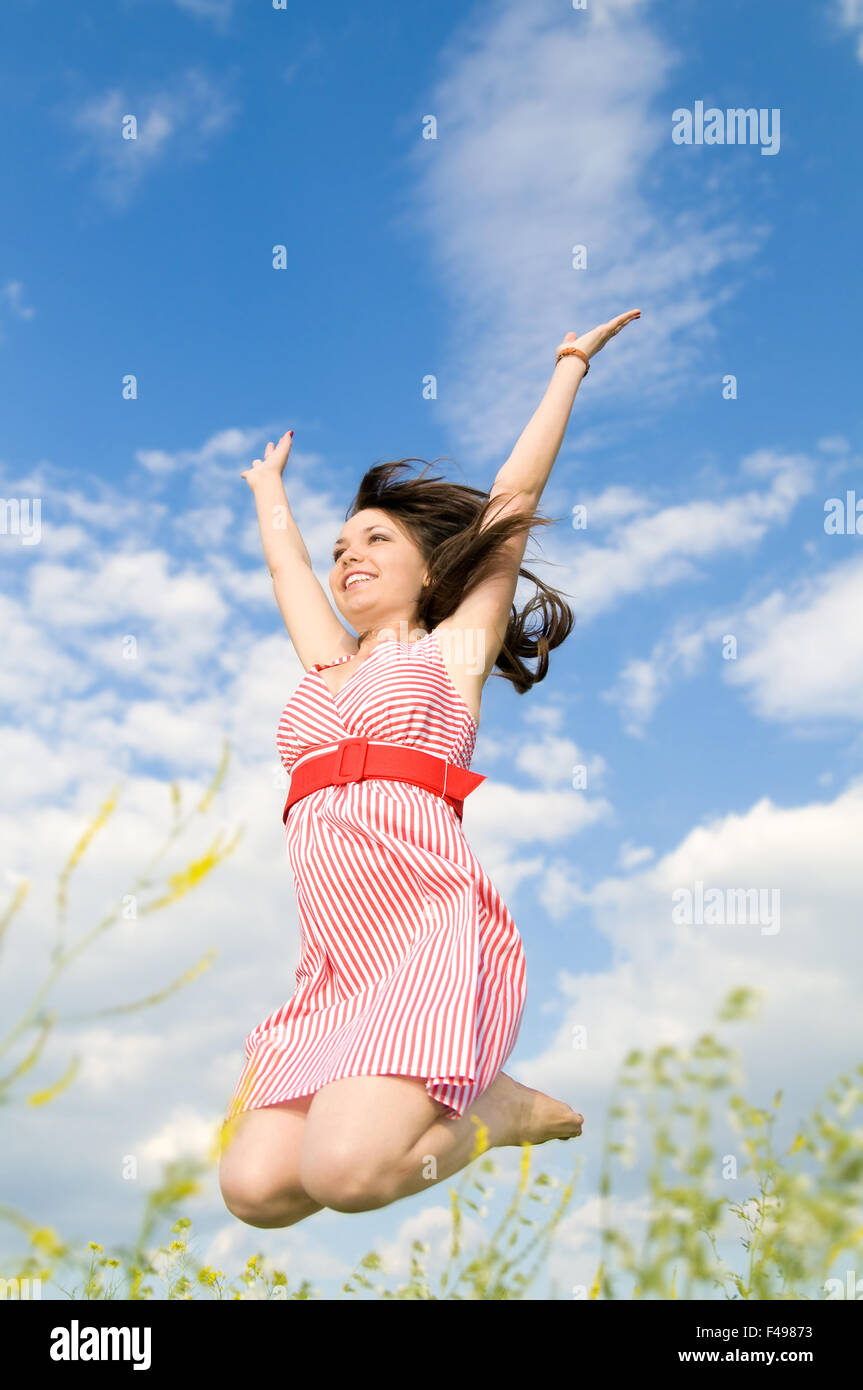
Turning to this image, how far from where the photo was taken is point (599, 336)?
4695 mm

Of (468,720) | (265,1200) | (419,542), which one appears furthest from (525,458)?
(265,1200)

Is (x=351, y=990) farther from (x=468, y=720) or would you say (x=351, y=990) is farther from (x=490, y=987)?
(x=468, y=720)

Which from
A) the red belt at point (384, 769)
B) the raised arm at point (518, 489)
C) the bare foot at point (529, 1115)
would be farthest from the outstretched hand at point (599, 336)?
the bare foot at point (529, 1115)

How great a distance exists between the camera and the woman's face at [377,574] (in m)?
4.34

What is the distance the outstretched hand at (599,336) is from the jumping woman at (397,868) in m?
0.01

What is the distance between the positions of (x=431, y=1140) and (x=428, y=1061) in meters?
0.23

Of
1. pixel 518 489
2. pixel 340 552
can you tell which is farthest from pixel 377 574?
pixel 518 489

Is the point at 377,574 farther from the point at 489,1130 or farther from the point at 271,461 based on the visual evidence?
the point at 489,1130

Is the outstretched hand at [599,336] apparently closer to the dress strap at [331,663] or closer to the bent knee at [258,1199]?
the dress strap at [331,663]

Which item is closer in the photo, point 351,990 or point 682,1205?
point 682,1205

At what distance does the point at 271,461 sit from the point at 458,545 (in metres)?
1.25

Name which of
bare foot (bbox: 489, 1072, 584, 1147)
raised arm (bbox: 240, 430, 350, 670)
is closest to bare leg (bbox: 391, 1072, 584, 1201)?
bare foot (bbox: 489, 1072, 584, 1147)
